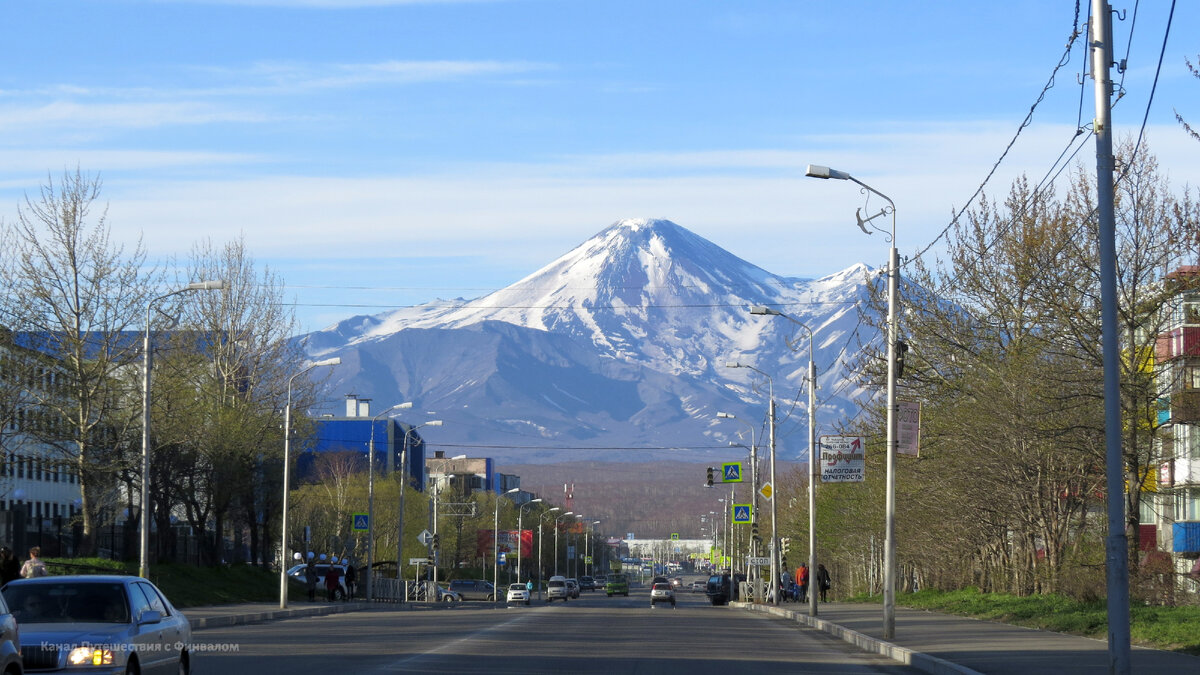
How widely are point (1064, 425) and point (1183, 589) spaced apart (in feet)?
14.9

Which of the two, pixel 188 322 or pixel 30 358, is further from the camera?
pixel 188 322

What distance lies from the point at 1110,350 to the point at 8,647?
1191 cm

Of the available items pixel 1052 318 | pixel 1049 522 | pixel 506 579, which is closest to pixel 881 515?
pixel 1049 522

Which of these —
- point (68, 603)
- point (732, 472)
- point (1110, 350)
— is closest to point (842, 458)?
point (1110, 350)

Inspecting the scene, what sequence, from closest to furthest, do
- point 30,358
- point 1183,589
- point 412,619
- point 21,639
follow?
point 21,639 < point 1183,589 < point 412,619 < point 30,358

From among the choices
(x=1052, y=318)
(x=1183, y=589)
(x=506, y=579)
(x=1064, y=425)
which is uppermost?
(x=1052, y=318)

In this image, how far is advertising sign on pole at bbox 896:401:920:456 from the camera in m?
30.0

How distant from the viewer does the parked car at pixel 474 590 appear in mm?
94188

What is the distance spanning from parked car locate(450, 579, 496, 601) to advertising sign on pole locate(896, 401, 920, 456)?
64.0 m

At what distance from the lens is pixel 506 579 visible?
14438cm

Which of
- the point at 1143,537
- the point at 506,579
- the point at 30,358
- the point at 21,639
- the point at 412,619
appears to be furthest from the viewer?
the point at 506,579

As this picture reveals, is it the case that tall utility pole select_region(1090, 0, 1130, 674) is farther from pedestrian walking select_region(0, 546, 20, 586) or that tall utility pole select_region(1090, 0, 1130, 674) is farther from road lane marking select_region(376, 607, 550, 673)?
pedestrian walking select_region(0, 546, 20, 586)

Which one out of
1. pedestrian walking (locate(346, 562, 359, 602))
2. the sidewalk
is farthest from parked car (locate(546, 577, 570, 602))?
the sidewalk

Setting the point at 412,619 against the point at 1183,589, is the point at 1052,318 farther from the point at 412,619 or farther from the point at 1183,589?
the point at 412,619
